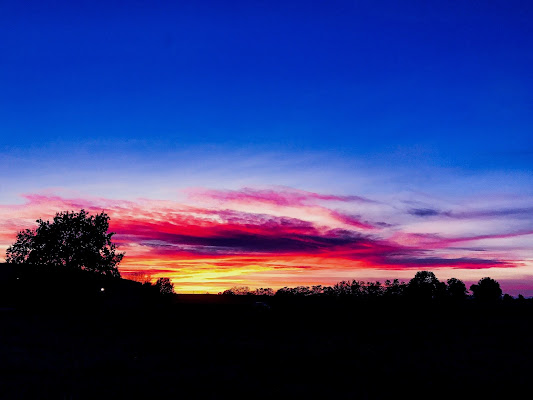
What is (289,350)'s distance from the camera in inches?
776

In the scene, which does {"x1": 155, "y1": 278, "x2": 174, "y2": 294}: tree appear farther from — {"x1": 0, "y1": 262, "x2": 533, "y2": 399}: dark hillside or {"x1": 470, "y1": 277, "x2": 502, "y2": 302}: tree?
{"x1": 470, "y1": 277, "x2": 502, "y2": 302}: tree

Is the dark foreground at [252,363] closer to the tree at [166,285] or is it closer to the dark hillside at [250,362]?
the dark hillside at [250,362]

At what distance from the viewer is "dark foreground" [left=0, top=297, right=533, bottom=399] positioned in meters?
11.8

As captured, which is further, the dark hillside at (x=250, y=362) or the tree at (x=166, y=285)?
the tree at (x=166, y=285)

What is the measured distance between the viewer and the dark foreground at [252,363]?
11773 millimetres

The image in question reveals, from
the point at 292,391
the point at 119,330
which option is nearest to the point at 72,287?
the point at 119,330

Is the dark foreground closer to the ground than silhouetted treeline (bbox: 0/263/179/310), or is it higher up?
closer to the ground

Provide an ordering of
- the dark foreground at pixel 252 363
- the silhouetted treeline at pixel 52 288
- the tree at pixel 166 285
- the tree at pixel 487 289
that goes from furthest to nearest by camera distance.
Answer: the tree at pixel 487 289, the tree at pixel 166 285, the silhouetted treeline at pixel 52 288, the dark foreground at pixel 252 363

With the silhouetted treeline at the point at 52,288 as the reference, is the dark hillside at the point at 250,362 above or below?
below

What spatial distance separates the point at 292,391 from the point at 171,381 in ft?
11.7

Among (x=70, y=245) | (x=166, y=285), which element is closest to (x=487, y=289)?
(x=166, y=285)

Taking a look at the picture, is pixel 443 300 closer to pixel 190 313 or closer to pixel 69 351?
pixel 190 313

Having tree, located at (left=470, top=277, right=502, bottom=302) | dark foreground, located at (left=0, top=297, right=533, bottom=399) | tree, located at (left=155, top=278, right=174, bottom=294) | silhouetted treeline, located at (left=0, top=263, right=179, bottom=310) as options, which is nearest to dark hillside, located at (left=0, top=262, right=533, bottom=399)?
dark foreground, located at (left=0, top=297, right=533, bottom=399)

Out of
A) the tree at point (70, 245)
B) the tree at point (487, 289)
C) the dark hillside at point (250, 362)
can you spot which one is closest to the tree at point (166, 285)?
the tree at point (70, 245)
